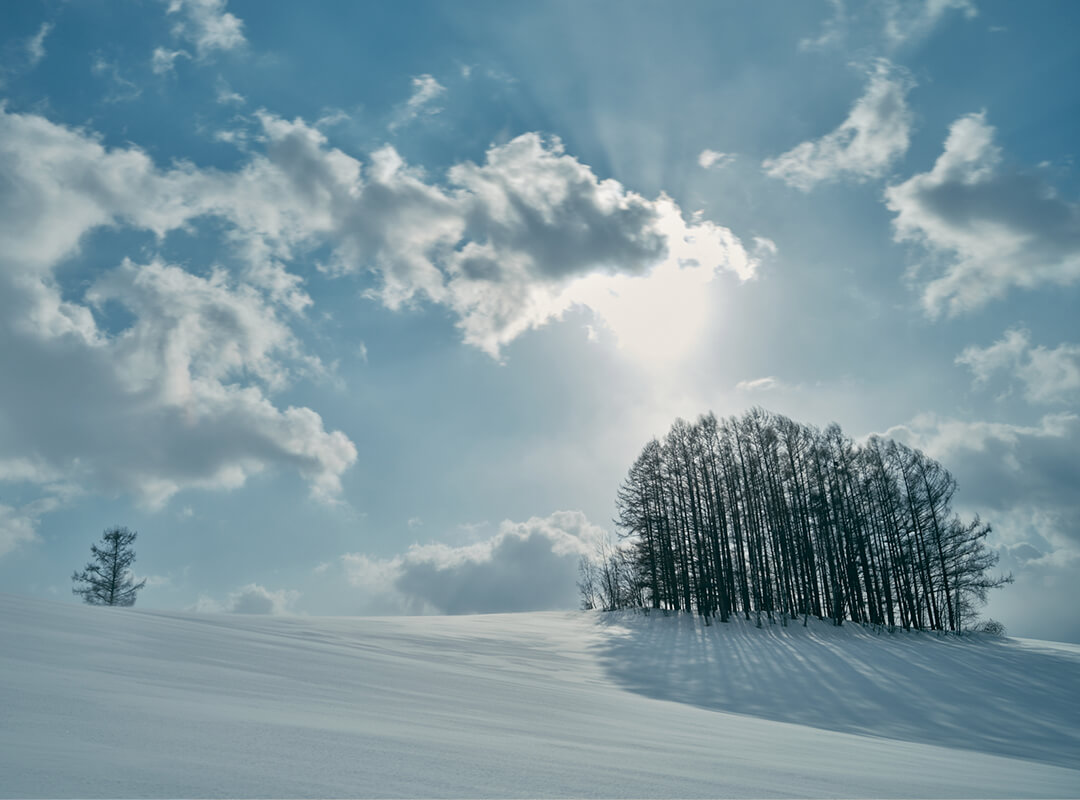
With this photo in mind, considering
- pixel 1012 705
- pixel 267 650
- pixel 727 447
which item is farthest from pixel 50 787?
pixel 727 447

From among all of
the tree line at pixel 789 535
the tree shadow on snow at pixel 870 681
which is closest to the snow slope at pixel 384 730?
the tree shadow on snow at pixel 870 681

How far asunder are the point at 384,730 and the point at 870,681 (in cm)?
1984

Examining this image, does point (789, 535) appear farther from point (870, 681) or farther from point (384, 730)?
point (384, 730)

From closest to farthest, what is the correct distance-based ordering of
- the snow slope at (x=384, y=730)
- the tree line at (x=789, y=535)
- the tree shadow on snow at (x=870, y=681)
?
the snow slope at (x=384, y=730)
the tree shadow on snow at (x=870, y=681)
the tree line at (x=789, y=535)

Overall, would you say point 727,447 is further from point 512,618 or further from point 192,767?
point 192,767

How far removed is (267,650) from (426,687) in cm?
276

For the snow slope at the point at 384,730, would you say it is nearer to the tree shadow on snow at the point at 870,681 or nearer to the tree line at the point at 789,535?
the tree shadow on snow at the point at 870,681

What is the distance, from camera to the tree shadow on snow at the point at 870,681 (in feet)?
47.0

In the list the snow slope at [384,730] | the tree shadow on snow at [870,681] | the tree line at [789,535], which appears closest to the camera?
the snow slope at [384,730]

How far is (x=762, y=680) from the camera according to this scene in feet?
60.3

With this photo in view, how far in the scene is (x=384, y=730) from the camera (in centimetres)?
446

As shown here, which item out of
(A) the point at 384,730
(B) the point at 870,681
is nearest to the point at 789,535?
(B) the point at 870,681

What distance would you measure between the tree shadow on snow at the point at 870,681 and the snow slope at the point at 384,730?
182 mm

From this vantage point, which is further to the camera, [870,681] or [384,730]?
[870,681]
